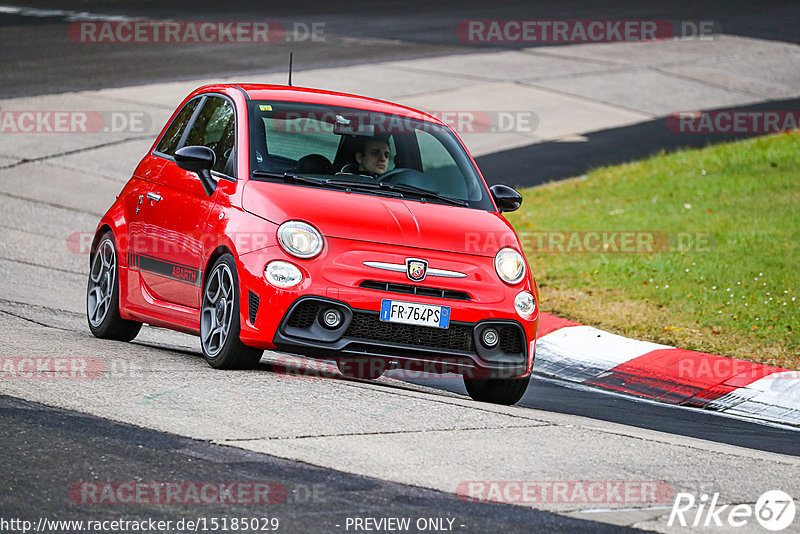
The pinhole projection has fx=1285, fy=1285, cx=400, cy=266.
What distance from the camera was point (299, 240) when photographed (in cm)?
717

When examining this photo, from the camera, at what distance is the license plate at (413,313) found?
23.5ft

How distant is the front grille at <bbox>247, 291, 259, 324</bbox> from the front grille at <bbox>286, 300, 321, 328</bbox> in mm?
195

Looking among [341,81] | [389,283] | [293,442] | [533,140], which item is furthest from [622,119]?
[293,442]

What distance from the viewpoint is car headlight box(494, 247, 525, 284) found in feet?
24.7

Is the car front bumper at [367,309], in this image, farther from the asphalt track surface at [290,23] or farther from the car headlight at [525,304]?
the asphalt track surface at [290,23]

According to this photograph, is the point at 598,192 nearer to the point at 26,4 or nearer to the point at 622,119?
the point at 622,119

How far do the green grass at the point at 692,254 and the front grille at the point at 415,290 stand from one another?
326 centimetres

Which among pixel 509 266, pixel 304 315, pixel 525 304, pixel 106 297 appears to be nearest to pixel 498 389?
pixel 525 304

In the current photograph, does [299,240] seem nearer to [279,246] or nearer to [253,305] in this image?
[279,246]

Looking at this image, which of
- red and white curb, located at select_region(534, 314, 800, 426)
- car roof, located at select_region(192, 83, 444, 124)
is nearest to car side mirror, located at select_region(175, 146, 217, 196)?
car roof, located at select_region(192, 83, 444, 124)

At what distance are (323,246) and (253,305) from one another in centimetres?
51

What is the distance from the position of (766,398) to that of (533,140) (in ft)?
36.6

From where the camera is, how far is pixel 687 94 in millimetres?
23469

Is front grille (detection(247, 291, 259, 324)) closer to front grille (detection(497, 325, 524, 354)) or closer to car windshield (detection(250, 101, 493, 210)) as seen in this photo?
car windshield (detection(250, 101, 493, 210))
